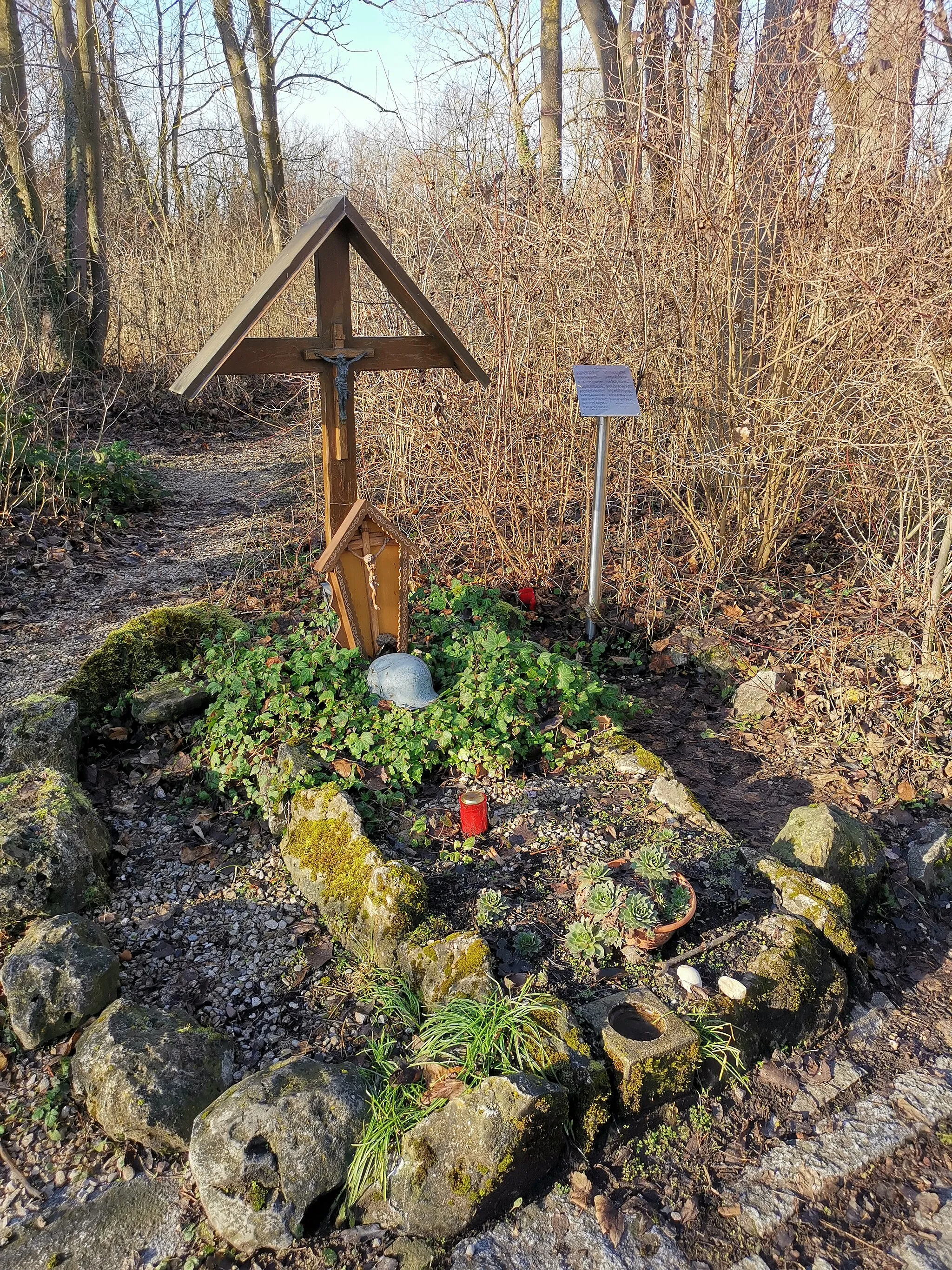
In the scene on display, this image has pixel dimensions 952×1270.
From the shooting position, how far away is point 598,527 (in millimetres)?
4461

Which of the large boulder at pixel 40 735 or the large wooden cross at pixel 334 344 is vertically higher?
the large wooden cross at pixel 334 344

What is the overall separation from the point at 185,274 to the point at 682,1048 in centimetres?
1134

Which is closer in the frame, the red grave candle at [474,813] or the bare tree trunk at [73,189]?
the red grave candle at [474,813]

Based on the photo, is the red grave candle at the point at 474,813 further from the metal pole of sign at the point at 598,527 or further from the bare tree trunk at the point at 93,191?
the bare tree trunk at the point at 93,191

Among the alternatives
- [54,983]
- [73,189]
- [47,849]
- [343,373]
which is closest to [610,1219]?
[54,983]

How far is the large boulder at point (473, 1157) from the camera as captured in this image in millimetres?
→ 1935

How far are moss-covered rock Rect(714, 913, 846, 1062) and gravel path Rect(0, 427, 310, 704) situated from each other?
3.62 metres

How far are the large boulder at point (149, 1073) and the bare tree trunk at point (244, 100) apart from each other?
13843 millimetres

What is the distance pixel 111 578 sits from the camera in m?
5.83

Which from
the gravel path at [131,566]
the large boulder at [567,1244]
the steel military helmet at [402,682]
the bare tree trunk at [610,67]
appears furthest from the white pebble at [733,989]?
the bare tree trunk at [610,67]

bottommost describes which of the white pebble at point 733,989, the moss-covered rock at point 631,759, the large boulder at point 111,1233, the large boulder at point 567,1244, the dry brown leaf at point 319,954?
the large boulder at point 111,1233

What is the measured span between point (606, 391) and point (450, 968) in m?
2.90

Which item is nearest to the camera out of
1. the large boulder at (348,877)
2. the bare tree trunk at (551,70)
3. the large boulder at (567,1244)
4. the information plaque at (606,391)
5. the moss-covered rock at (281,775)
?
the large boulder at (567,1244)

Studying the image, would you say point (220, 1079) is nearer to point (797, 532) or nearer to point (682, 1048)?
point (682, 1048)
